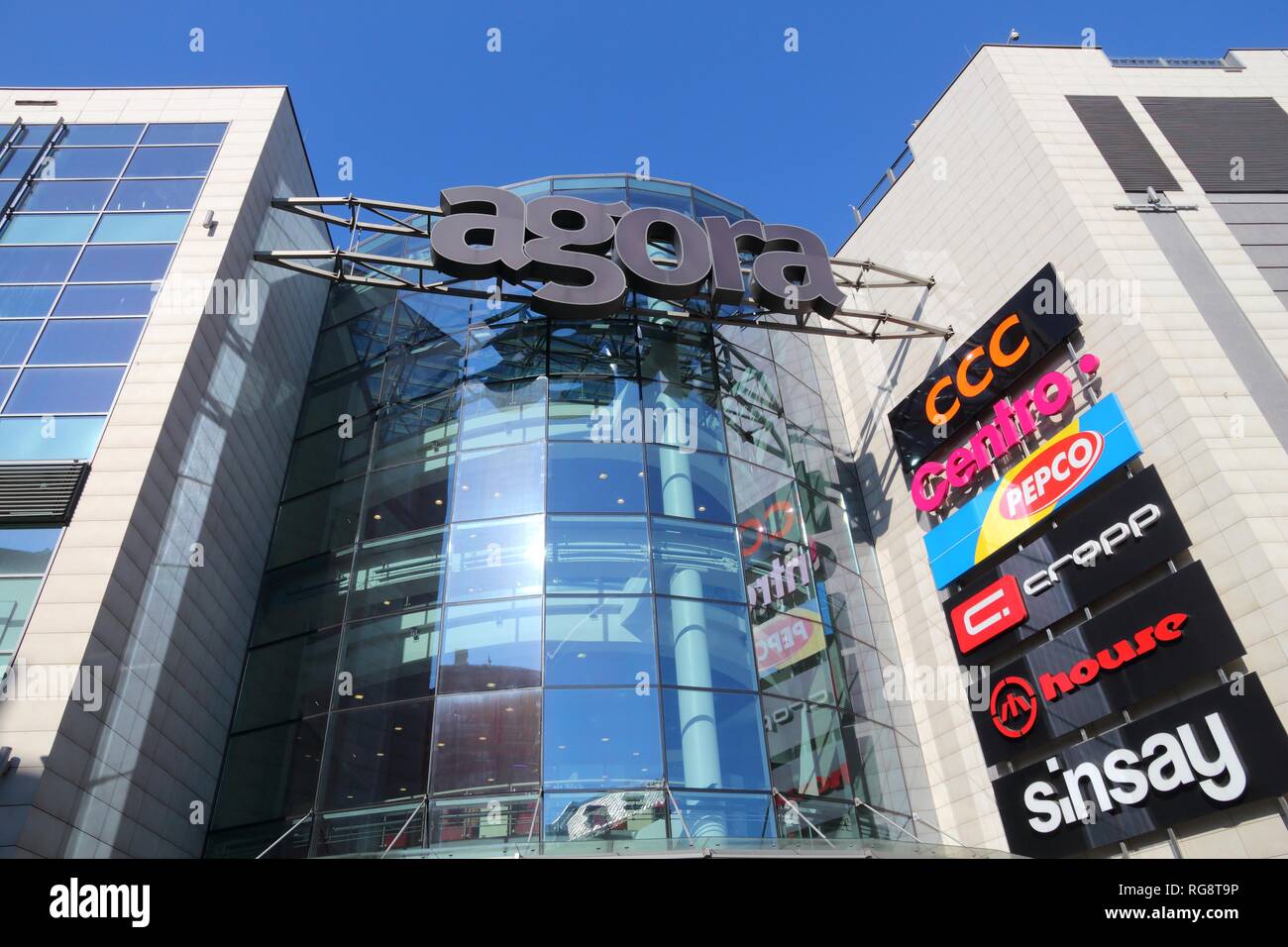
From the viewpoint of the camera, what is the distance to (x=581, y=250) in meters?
22.6

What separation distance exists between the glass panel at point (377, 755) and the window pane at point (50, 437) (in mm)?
7527

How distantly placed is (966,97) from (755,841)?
23197 millimetres

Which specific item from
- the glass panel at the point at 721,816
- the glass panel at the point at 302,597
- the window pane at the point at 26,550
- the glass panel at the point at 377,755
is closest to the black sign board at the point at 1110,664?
the glass panel at the point at 721,816

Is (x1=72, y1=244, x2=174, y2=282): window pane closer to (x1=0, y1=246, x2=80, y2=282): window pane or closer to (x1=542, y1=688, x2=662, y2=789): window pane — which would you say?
(x1=0, y1=246, x2=80, y2=282): window pane

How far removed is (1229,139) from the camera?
79.3 feet

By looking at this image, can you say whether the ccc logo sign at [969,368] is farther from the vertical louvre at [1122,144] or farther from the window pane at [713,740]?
the window pane at [713,740]

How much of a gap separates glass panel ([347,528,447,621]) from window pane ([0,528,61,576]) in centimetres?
609

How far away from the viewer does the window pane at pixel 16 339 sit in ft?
59.5

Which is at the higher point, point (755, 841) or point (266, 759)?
point (266, 759)

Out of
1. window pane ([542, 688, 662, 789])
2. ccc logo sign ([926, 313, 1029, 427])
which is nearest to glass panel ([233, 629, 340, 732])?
window pane ([542, 688, 662, 789])
